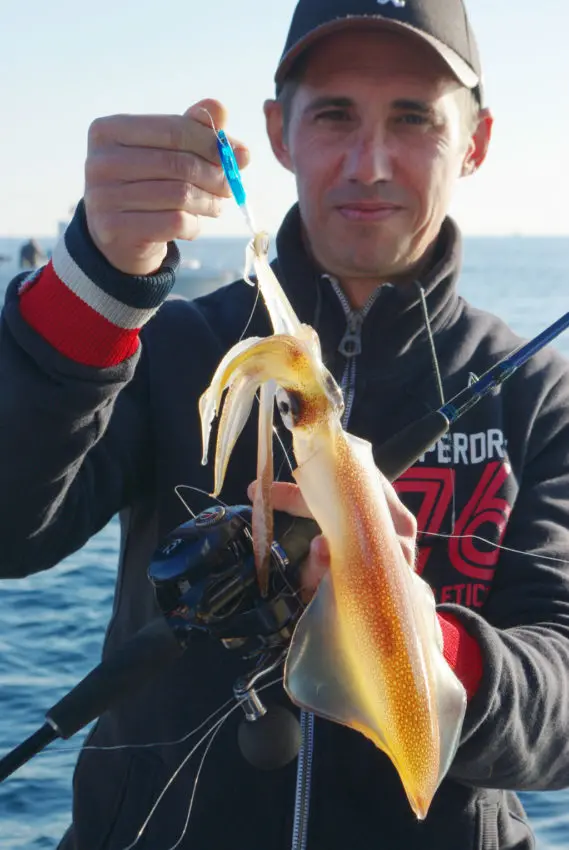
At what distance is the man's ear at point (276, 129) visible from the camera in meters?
3.92

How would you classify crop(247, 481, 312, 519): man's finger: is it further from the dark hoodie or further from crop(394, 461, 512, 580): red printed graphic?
crop(394, 461, 512, 580): red printed graphic

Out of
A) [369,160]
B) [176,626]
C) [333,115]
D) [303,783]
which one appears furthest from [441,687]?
[333,115]

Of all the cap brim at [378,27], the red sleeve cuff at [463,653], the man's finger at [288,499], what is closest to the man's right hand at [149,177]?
the man's finger at [288,499]

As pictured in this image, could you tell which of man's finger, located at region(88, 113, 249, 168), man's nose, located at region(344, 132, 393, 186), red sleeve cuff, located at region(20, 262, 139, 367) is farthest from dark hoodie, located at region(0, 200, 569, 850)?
man's nose, located at region(344, 132, 393, 186)

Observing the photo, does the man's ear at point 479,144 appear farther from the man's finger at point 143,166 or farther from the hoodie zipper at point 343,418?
the man's finger at point 143,166

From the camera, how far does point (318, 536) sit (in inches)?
95.5

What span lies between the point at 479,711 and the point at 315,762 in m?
0.62

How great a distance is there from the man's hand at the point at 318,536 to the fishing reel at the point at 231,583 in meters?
0.03

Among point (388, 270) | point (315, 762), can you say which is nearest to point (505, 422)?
point (388, 270)

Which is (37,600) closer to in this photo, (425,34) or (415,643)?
(425,34)

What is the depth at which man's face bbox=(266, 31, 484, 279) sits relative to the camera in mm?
3500

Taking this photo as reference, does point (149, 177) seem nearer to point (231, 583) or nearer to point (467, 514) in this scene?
point (231, 583)

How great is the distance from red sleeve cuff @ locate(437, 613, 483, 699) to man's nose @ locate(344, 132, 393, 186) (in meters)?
1.39

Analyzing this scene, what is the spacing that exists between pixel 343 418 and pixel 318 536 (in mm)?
1164
